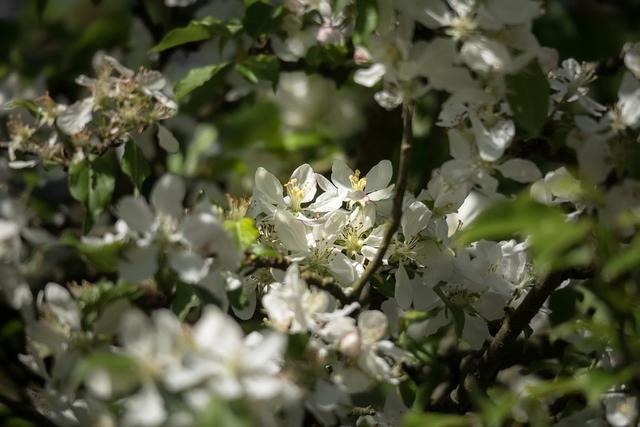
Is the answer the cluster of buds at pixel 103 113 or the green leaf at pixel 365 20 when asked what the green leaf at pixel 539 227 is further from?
the cluster of buds at pixel 103 113

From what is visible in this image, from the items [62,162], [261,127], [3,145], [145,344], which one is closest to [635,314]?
[145,344]

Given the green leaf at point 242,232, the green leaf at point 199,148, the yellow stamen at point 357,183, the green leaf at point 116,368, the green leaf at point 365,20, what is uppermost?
the green leaf at point 365,20

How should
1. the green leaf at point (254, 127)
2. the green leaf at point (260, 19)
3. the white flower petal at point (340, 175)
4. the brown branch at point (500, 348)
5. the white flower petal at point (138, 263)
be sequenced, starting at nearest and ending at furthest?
the white flower petal at point (138, 263)
the brown branch at point (500, 348)
the white flower petal at point (340, 175)
the green leaf at point (260, 19)
the green leaf at point (254, 127)

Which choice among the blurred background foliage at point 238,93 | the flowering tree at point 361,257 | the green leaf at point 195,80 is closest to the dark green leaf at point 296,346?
the flowering tree at point 361,257

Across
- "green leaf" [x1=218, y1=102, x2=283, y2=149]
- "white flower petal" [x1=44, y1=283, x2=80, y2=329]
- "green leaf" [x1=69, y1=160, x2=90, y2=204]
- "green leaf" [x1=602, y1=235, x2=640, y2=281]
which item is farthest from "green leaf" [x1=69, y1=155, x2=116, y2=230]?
"green leaf" [x1=218, y1=102, x2=283, y2=149]

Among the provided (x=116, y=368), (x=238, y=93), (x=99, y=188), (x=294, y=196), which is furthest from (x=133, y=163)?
(x=238, y=93)

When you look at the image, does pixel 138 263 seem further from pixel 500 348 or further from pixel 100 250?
Result: pixel 500 348
